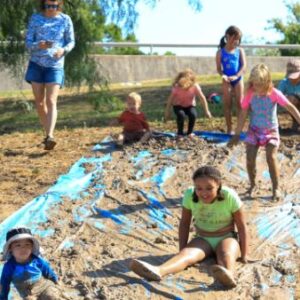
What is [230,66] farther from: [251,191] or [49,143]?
[251,191]

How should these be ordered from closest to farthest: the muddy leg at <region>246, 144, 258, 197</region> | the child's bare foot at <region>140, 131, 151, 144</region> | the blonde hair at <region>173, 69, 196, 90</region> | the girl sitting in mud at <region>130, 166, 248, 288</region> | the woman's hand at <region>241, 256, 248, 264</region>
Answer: the girl sitting in mud at <region>130, 166, 248, 288</region> < the woman's hand at <region>241, 256, 248, 264</region> < the muddy leg at <region>246, 144, 258, 197</region> < the child's bare foot at <region>140, 131, 151, 144</region> < the blonde hair at <region>173, 69, 196, 90</region>

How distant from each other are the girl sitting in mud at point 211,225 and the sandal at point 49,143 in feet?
11.2

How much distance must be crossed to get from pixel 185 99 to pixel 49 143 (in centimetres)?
206

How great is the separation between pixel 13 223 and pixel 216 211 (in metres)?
1.80

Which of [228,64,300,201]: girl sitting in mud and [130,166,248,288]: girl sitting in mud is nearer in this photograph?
[130,166,248,288]: girl sitting in mud

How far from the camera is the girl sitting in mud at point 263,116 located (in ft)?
23.3

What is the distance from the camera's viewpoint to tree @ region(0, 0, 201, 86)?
11898mm

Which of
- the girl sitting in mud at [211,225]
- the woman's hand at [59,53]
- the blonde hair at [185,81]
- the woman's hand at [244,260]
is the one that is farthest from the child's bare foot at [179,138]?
the woman's hand at [244,260]

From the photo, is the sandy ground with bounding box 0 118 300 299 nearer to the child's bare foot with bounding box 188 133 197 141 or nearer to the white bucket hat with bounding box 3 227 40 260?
the child's bare foot with bounding box 188 133 197 141

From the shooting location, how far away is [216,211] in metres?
5.59

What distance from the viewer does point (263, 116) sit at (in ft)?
23.6

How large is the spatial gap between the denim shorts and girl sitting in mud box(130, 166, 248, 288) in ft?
11.6

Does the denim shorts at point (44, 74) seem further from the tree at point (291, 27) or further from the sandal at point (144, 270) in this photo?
the tree at point (291, 27)

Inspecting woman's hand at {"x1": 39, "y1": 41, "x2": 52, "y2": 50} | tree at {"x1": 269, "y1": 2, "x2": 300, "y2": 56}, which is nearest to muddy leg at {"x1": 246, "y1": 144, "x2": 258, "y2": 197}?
woman's hand at {"x1": 39, "y1": 41, "x2": 52, "y2": 50}
